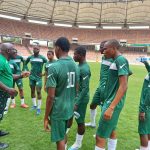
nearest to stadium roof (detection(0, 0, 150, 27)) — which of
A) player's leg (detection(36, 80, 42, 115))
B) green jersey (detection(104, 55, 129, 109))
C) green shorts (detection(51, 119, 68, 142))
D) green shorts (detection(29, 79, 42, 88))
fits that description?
green shorts (detection(29, 79, 42, 88))

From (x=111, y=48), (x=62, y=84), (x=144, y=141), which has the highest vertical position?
(x=111, y=48)

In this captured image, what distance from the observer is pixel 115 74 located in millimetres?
4469

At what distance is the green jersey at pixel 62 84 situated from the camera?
4.14 metres

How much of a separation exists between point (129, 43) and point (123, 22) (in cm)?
506

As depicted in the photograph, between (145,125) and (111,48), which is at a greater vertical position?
(111,48)

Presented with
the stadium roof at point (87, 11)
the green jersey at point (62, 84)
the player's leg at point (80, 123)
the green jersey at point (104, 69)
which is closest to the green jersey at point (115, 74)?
the green jersey at point (62, 84)

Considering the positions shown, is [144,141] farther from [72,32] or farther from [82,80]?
[72,32]

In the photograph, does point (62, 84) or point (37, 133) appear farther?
point (37, 133)

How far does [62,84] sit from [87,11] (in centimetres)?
5688

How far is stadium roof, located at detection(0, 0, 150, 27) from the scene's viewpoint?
55906 mm

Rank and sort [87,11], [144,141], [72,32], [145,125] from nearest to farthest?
[145,125] < [144,141] < [87,11] < [72,32]

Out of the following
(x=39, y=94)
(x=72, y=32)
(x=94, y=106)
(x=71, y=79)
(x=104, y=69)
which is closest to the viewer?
(x=71, y=79)

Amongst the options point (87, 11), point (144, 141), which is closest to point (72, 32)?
point (87, 11)

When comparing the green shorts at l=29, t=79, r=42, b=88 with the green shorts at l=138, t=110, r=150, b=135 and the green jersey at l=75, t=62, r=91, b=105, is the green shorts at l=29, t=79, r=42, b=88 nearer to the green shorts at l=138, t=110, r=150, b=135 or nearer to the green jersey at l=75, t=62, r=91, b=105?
the green jersey at l=75, t=62, r=91, b=105
